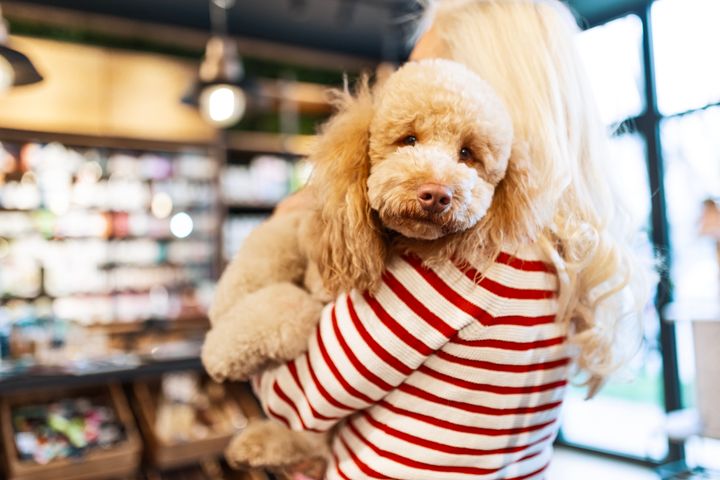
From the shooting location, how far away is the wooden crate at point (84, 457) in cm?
220

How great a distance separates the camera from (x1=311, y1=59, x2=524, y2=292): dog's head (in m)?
0.71

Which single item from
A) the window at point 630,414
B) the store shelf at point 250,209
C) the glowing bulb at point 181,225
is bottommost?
the window at point 630,414

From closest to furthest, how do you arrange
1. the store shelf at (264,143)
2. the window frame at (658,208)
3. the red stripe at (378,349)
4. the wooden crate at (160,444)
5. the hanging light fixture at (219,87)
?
1. the red stripe at (378,349)
2. the wooden crate at (160,444)
3. the hanging light fixture at (219,87)
4. the window frame at (658,208)
5. the store shelf at (264,143)

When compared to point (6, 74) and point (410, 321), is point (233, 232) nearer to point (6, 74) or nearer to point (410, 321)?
point (6, 74)

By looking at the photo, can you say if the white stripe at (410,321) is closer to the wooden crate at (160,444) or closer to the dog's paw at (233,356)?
the dog's paw at (233,356)

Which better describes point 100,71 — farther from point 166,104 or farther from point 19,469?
point 19,469

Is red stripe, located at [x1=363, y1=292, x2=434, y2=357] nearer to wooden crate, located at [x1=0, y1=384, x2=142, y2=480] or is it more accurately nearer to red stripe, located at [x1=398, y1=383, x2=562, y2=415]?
red stripe, located at [x1=398, y1=383, x2=562, y2=415]

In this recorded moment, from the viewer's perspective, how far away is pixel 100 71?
479cm

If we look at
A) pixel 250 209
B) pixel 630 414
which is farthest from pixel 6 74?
pixel 630 414

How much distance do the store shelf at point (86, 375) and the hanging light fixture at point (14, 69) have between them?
3.83 ft

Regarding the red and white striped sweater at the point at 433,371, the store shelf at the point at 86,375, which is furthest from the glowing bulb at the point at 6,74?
the red and white striped sweater at the point at 433,371

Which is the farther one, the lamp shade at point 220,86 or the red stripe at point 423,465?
the lamp shade at point 220,86

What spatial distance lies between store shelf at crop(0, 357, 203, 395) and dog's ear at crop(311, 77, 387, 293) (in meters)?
1.97

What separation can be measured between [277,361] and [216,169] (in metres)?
4.51
